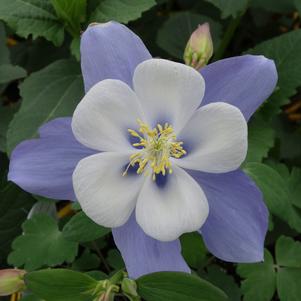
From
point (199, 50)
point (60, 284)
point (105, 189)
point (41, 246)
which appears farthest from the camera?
point (41, 246)

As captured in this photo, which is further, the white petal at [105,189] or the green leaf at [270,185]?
the green leaf at [270,185]

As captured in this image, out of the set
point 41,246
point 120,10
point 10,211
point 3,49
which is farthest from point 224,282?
point 3,49

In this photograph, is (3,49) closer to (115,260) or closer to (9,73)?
(9,73)

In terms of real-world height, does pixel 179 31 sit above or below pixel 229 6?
below

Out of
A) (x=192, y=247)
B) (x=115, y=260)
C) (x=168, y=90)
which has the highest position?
(x=168, y=90)

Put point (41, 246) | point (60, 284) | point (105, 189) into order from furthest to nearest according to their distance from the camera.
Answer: point (41, 246), point (60, 284), point (105, 189)

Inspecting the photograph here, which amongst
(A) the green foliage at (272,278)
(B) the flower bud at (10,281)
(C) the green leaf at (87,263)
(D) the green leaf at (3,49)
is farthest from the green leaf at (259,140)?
(D) the green leaf at (3,49)

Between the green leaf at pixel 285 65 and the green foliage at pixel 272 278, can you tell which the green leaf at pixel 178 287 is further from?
the green leaf at pixel 285 65

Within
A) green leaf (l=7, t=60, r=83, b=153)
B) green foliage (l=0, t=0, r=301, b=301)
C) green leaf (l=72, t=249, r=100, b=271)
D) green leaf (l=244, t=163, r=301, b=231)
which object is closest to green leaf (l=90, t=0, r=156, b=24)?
green foliage (l=0, t=0, r=301, b=301)
